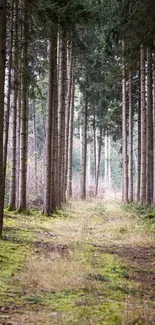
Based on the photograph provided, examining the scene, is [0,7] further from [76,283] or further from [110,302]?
[110,302]

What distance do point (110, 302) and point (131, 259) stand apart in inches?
123

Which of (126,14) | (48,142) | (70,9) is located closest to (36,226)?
(48,142)

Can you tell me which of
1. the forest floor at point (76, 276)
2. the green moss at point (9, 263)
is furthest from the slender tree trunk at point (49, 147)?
the green moss at point (9, 263)

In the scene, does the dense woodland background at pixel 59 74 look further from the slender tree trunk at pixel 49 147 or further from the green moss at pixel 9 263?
the green moss at pixel 9 263

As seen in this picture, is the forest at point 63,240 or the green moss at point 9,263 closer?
the forest at point 63,240

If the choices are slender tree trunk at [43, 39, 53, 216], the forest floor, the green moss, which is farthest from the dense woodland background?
the forest floor

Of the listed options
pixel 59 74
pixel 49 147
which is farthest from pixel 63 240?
pixel 59 74

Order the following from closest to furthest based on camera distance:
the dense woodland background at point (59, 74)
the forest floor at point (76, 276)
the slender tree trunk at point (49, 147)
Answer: the forest floor at point (76, 276), the dense woodland background at point (59, 74), the slender tree trunk at point (49, 147)

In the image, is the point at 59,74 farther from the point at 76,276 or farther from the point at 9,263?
the point at 76,276

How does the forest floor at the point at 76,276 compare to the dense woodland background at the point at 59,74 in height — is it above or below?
below

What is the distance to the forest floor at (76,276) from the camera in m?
3.98

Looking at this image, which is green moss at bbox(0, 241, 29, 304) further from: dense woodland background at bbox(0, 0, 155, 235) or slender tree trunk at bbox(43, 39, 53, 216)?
slender tree trunk at bbox(43, 39, 53, 216)

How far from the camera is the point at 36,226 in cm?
1140

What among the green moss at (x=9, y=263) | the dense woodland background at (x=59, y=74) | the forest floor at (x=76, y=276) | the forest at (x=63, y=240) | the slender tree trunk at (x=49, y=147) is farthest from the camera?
the slender tree trunk at (x=49, y=147)
